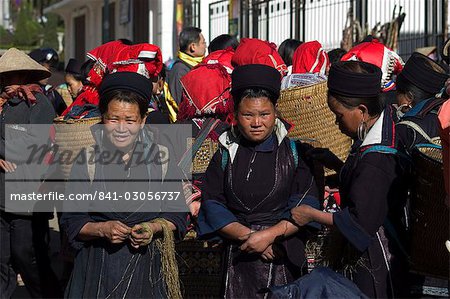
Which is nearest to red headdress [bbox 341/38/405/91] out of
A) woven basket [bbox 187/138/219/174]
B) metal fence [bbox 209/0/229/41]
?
A: woven basket [bbox 187/138/219/174]

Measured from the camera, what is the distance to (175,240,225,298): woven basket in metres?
6.15

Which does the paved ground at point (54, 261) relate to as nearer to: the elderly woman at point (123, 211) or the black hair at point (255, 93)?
the elderly woman at point (123, 211)

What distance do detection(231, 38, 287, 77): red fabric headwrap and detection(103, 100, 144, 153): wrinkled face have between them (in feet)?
7.16

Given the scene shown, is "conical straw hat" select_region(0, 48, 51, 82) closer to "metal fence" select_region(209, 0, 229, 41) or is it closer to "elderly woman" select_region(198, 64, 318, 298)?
"elderly woman" select_region(198, 64, 318, 298)

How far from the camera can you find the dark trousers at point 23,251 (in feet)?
23.4

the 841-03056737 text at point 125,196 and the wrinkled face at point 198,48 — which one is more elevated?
the wrinkled face at point 198,48

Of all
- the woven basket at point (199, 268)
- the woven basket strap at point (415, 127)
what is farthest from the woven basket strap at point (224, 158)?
the woven basket at point (199, 268)

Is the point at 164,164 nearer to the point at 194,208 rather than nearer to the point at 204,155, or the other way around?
the point at 194,208

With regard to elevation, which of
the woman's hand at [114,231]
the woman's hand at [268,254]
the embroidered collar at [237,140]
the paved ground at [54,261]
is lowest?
the paved ground at [54,261]

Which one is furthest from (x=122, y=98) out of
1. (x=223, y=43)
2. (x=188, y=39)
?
(x=188, y=39)

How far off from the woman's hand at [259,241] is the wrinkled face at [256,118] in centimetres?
50

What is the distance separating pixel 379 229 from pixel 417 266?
0.84 ft

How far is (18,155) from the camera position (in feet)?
23.4

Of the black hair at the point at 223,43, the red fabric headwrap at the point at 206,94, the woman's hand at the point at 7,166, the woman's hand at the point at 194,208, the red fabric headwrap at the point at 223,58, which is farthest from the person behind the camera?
the black hair at the point at 223,43
